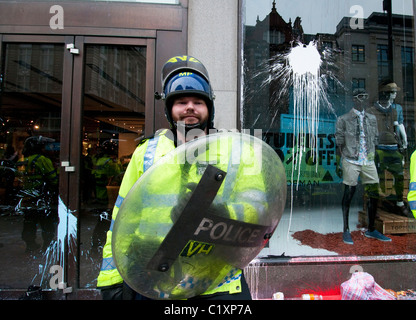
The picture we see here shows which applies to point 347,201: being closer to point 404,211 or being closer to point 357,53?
point 404,211

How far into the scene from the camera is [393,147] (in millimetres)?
3480

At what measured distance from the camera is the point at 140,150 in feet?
3.86

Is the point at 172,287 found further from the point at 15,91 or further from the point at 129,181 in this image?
the point at 15,91

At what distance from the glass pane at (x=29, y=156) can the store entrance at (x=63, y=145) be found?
0.04 feet

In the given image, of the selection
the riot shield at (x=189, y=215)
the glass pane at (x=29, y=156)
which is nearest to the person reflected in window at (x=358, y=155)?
the riot shield at (x=189, y=215)

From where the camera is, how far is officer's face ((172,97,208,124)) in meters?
1.16

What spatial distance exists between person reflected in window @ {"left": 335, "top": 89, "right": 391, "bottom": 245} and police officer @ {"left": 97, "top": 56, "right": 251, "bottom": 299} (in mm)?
2851

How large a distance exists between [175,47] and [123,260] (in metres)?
2.48

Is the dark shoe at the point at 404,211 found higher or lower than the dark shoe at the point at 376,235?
higher

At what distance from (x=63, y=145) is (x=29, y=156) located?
27.4 inches

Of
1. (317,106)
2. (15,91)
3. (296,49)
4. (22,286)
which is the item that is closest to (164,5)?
(296,49)

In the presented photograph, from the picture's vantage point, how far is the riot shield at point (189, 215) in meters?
0.81

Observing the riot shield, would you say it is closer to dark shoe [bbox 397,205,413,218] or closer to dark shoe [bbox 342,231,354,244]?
dark shoe [bbox 342,231,354,244]

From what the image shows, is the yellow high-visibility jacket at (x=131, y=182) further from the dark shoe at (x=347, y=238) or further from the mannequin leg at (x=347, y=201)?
the mannequin leg at (x=347, y=201)
